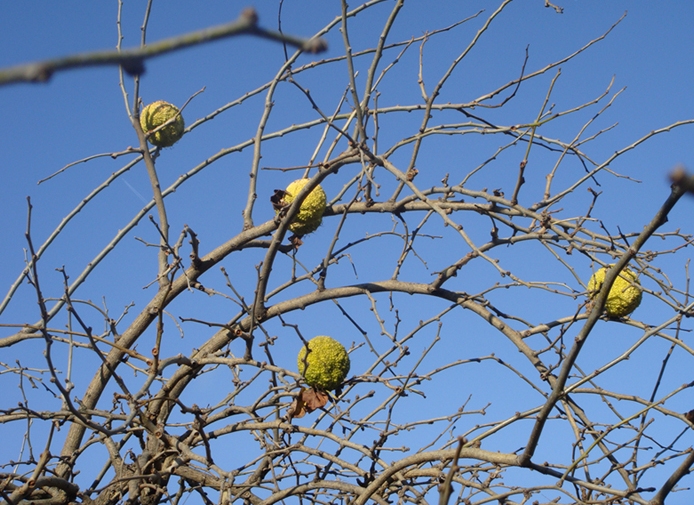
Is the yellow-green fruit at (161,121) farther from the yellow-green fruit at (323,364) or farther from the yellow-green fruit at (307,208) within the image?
the yellow-green fruit at (323,364)

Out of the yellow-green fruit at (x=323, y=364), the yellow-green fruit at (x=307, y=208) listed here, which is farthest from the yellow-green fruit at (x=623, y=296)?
the yellow-green fruit at (x=307, y=208)

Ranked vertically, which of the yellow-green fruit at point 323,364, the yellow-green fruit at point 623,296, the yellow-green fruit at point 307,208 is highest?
the yellow-green fruit at point 307,208

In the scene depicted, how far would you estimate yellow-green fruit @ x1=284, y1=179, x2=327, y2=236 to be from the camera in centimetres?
321

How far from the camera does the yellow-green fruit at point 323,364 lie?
2846mm

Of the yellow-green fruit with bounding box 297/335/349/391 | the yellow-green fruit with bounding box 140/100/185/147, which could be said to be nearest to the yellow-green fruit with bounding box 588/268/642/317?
the yellow-green fruit with bounding box 297/335/349/391

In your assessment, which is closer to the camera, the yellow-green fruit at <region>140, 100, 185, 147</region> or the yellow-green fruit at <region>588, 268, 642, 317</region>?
the yellow-green fruit at <region>588, 268, 642, 317</region>

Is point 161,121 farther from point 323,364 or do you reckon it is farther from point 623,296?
point 623,296

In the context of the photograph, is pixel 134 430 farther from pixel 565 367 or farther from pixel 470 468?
pixel 565 367

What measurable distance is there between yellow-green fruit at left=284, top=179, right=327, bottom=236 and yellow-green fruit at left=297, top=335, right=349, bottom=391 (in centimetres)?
61

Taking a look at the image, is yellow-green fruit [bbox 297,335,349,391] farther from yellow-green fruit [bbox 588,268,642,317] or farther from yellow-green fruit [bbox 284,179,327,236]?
yellow-green fruit [bbox 588,268,642,317]

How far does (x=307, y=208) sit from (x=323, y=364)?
0.78 meters

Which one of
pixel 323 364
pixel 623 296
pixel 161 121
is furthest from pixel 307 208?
pixel 623 296

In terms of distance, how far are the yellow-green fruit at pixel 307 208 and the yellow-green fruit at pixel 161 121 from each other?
1021mm

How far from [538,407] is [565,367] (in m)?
0.52
